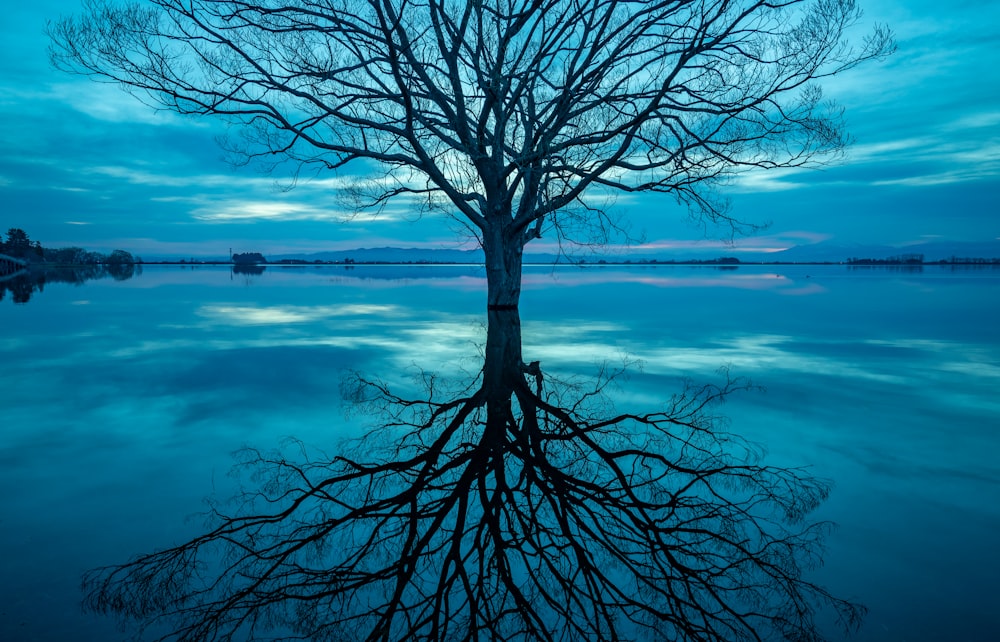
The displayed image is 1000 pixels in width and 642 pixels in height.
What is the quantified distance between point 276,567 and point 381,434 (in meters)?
2.13

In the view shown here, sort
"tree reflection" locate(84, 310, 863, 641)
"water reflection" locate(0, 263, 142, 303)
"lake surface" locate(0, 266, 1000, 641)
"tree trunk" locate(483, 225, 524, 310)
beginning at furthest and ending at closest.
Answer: "water reflection" locate(0, 263, 142, 303), "tree trunk" locate(483, 225, 524, 310), "lake surface" locate(0, 266, 1000, 641), "tree reflection" locate(84, 310, 863, 641)

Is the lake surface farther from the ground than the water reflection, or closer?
closer

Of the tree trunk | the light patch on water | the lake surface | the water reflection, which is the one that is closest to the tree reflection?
the lake surface

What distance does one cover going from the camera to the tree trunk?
14252 millimetres

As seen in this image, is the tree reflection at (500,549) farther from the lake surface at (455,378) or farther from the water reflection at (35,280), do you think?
the water reflection at (35,280)

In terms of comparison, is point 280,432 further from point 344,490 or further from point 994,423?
point 994,423

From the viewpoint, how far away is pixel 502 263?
14461mm

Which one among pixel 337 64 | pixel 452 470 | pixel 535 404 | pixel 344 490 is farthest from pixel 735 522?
pixel 337 64

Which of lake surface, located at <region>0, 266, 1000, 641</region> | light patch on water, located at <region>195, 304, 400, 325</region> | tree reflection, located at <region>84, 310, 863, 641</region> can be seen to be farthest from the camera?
light patch on water, located at <region>195, 304, 400, 325</region>

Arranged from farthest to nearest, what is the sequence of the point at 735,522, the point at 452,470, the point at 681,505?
the point at 452,470 < the point at 681,505 < the point at 735,522

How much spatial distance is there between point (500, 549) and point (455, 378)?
455 centimetres

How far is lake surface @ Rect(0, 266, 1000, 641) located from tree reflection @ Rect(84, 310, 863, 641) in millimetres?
247

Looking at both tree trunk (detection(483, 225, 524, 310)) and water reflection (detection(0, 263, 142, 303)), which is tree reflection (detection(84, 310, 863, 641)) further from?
water reflection (detection(0, 263, 142, 303))

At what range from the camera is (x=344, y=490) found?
3766mm
